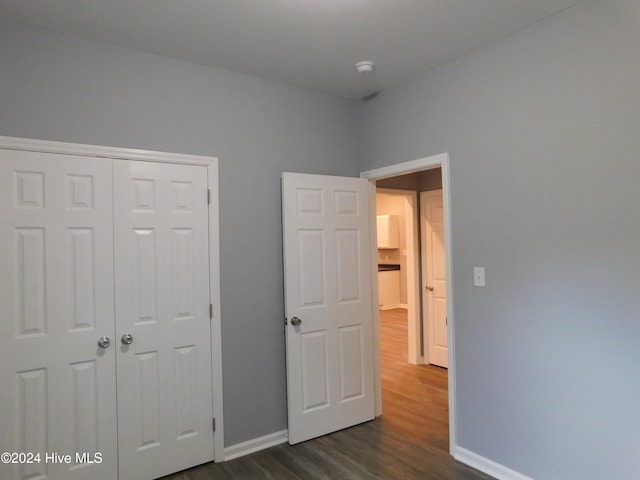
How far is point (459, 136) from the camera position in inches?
109

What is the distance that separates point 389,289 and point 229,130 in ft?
22.5

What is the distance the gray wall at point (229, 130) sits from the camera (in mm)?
2281

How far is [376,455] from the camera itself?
9.25 feet

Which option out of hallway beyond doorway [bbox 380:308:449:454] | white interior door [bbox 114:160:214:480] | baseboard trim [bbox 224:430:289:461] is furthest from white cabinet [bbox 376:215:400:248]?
white interior door [bbox 114:160:214:480]

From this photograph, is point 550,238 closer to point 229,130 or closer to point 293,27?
point 293,27

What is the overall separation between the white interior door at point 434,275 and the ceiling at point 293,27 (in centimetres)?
229

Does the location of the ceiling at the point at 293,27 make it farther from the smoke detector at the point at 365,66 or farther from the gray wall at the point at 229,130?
the gray wall at the point at 229,130

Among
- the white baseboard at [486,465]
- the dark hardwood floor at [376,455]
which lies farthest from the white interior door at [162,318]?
the white baseboard at [486,465]

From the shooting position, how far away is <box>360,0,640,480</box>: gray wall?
2.01 metres

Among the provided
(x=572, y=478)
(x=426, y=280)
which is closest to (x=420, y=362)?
(x=426, y=280)

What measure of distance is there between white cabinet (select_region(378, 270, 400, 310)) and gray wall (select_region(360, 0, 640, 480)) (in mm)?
6242

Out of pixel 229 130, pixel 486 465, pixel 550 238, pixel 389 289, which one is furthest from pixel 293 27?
pixel 389 289

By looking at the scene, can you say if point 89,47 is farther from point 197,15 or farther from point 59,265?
point 59,265

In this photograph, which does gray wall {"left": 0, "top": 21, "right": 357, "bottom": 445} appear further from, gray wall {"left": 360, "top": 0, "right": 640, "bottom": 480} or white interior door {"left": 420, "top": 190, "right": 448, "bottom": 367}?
white interior door {"left": 420, "top": 190, "right": 448, "bottom": 367}
